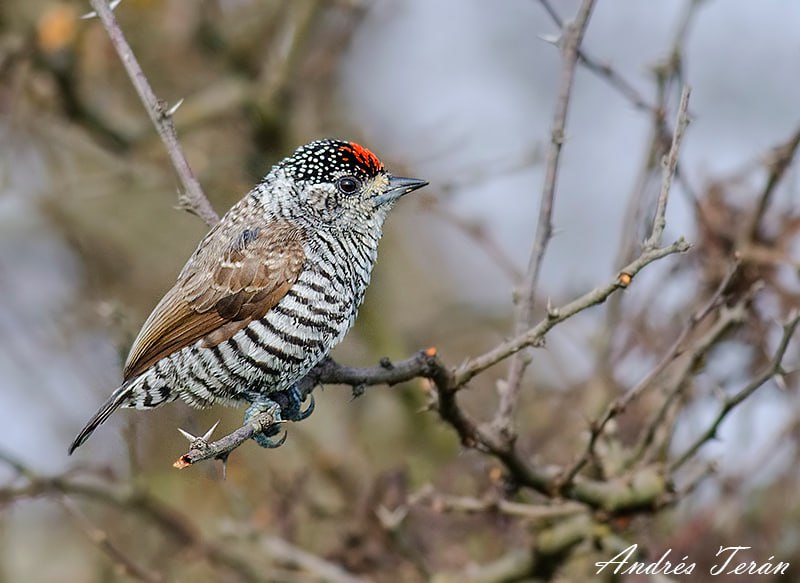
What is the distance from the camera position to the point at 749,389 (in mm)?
4363

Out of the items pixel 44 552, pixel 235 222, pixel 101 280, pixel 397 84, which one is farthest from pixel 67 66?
pixel 397 84

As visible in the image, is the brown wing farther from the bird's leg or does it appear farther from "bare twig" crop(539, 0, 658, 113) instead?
"bare twig" crop(539, 0, 658, 113)

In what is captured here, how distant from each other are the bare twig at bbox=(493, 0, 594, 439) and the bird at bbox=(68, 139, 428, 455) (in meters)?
0.75

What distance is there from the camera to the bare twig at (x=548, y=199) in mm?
4125

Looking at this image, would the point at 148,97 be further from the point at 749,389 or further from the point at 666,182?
the point at 749,389

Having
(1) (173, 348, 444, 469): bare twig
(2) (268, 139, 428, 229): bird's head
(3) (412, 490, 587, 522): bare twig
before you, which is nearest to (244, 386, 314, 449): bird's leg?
(1) (173, 348, 444, 469): bare twig

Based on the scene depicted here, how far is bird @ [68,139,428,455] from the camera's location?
4438 millimetres

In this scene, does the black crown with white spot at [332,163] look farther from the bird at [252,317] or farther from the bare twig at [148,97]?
the bare twig at [148,97]

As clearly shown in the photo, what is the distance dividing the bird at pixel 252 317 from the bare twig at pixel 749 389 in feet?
5.14

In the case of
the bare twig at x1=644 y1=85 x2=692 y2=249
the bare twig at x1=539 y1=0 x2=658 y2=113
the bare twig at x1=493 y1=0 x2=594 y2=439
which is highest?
the bare twig at x1=539 y1=0 x2=658 y2=113

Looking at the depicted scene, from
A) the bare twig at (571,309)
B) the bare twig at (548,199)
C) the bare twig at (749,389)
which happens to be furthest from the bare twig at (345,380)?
the bare twig at (749,389)

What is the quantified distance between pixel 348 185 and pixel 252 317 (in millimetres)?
808

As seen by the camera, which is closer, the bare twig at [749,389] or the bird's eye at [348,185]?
the bare twig at [749,389]

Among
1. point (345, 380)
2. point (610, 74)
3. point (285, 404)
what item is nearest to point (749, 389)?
point (610, 74)
